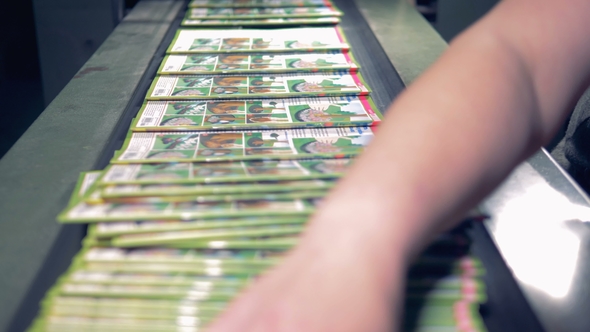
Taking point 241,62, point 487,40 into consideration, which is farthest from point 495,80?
point 241,62

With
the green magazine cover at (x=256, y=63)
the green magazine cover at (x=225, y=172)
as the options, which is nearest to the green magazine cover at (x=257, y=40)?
the green magazine cover at (x=256, y=63)

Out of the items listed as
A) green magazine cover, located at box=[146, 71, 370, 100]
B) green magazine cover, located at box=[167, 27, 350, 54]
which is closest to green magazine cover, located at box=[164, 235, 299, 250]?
green magazine cover, located at box=[146, 71, 370, 100]

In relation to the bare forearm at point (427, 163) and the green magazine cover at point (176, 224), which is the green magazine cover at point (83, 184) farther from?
the bare forearm at point (427, 163)

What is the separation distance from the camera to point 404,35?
167cm

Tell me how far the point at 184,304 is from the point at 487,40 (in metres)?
0.48

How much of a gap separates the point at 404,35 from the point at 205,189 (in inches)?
45.1

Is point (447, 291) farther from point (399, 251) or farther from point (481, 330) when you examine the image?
point (399, 251)

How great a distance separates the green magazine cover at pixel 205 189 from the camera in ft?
2.36

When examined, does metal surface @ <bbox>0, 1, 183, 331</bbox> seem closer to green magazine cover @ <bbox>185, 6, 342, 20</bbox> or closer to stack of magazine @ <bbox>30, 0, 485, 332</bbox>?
stack of magazine @ <bbox>30, 0, 485, 332</bbox>

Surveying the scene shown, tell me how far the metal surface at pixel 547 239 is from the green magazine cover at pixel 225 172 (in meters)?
0.26

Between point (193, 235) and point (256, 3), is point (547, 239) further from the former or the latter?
point (256, 3)

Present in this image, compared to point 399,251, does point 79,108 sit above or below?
below

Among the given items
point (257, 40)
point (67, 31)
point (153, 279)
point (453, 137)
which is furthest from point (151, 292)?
point (67, 31)

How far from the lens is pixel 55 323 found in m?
0.56
